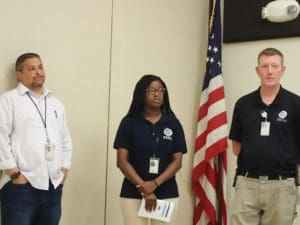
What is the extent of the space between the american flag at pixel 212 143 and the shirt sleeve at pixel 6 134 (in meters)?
1.96

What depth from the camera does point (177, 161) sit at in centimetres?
307

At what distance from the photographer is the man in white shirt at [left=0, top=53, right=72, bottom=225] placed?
2830mm

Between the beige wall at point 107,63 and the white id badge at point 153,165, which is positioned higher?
the beige wall at point 107,63

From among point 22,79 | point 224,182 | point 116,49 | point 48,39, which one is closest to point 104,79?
point 116,49

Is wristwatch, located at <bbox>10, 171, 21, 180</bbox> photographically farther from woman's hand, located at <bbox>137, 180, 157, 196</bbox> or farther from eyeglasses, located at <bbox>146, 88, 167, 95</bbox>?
eyeglasses, located at <bbox>146, 88, 167, 95</bbox>

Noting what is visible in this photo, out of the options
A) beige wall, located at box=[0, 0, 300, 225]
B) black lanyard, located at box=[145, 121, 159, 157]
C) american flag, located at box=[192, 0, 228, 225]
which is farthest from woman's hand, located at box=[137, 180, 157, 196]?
american flag, located at box=[192, 0, 228, 225]

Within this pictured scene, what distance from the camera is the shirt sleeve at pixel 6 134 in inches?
109

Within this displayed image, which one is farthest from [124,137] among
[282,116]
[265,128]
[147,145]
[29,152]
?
[282,116]

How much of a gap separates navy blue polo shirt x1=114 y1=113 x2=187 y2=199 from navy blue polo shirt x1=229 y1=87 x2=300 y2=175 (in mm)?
528

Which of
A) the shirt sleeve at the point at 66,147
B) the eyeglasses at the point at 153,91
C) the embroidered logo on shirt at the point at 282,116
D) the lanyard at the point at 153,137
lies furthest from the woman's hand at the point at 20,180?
the embroidered logo on shirt at the point at 282,116

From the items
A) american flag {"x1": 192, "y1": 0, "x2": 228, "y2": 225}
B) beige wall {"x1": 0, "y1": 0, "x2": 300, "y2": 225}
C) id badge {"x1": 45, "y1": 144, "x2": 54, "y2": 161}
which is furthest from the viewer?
american flag {"x1": 192, "y1": 0, "x2": 228, "y2": 225}

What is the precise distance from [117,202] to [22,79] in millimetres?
1453

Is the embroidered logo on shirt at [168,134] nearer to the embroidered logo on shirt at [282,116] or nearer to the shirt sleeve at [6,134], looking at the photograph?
the embroidered logo on shirt at [282,116]

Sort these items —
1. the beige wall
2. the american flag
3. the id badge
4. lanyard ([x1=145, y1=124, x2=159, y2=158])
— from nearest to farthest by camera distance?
the id badge, lanyard ([x1=145, y1=124, x2=159, y2=158]), the beige wall, the american flag
